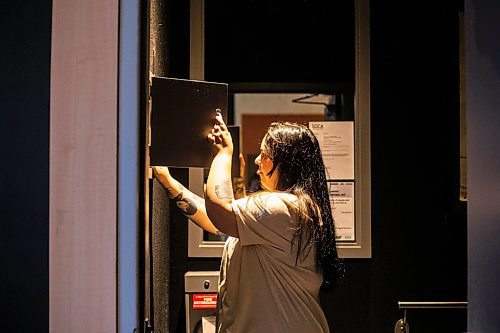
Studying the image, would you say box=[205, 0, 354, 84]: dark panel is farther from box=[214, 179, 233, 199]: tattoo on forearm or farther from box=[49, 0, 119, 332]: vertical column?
box=[49, 0, 119, 332]: vertical column

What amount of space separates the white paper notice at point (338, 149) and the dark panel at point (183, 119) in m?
1.19

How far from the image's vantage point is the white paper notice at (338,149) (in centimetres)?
319

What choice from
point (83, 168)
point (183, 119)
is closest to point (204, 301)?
point (183, 119)

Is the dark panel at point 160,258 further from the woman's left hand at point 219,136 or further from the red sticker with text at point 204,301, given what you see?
the woman's left hand at point 219,136

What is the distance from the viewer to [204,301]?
9.84 feet

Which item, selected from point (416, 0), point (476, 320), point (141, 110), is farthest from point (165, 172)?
point (416, 0)

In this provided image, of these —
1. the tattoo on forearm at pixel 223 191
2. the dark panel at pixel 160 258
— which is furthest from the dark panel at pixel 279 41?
the tattoo on forearm at pixel 223 191

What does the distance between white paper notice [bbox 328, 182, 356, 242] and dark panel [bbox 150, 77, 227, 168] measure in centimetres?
123

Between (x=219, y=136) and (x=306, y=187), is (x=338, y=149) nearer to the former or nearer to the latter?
(x=306, y=187)

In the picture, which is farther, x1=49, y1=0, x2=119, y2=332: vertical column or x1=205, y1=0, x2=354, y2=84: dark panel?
x1=205, y1=0, x2=354, y2=84: dark panel

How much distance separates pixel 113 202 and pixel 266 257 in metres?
1.08

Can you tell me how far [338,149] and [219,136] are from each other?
1205mm

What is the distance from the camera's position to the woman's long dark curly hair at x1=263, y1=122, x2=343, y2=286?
86.8 inches
